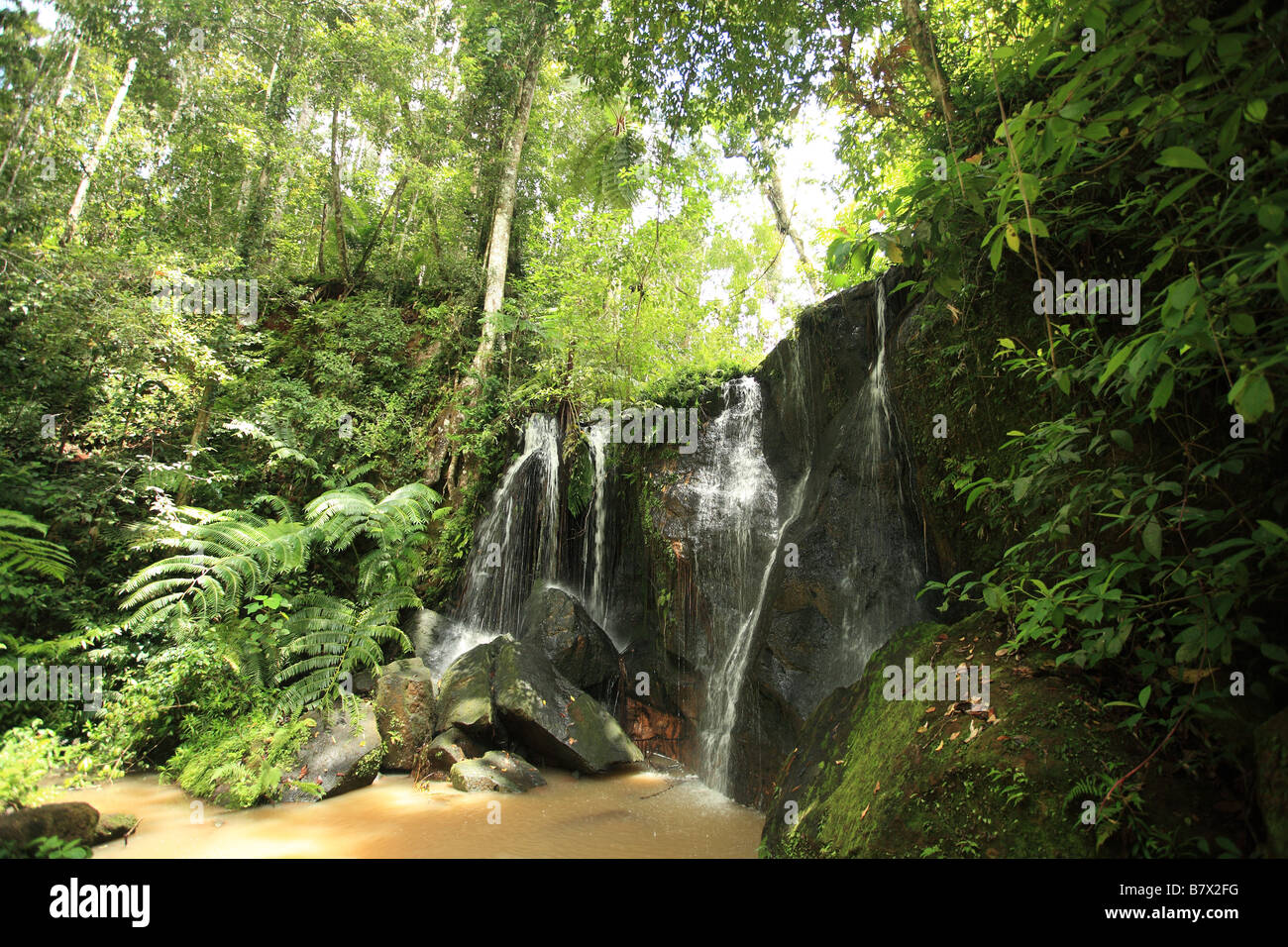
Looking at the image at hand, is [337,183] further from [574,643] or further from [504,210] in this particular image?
[574,643]

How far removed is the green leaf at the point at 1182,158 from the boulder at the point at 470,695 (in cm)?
694

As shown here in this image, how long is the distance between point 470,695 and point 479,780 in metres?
1.18

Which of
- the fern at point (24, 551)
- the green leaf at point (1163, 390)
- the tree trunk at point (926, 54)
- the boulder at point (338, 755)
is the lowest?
the boulder at point (338, 755)

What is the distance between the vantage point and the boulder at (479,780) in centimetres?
567

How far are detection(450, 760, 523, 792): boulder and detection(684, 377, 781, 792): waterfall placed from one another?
7.30 ft

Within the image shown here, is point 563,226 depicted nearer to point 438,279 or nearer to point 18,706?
point 438,279

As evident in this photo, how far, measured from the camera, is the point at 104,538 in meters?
7.94

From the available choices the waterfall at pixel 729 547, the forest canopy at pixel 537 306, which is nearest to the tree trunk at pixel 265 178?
the forest canopy at pixel 537 306

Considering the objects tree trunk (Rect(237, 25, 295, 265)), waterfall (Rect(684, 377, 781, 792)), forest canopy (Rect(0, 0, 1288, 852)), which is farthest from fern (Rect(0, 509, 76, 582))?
tree trunk (Rect(237, 25, 295, 265))

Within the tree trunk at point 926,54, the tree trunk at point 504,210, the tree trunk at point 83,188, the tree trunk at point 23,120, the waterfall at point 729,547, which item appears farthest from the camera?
the tree trunk at point 504,210

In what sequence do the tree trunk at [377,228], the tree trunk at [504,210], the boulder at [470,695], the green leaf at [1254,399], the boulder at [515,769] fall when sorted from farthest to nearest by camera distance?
1. the tree trunk at [377,228]
2. the tree trunk at [504,210]
3. the boulder at [470,695]
4. the boulder at [515,769]
5. the green leaf at [1254,399]

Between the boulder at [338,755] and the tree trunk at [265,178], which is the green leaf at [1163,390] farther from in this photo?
the tree trunk at [265,178]

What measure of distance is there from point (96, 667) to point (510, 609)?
4976mm

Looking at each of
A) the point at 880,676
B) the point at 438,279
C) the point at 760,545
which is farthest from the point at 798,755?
the point at 438,279
